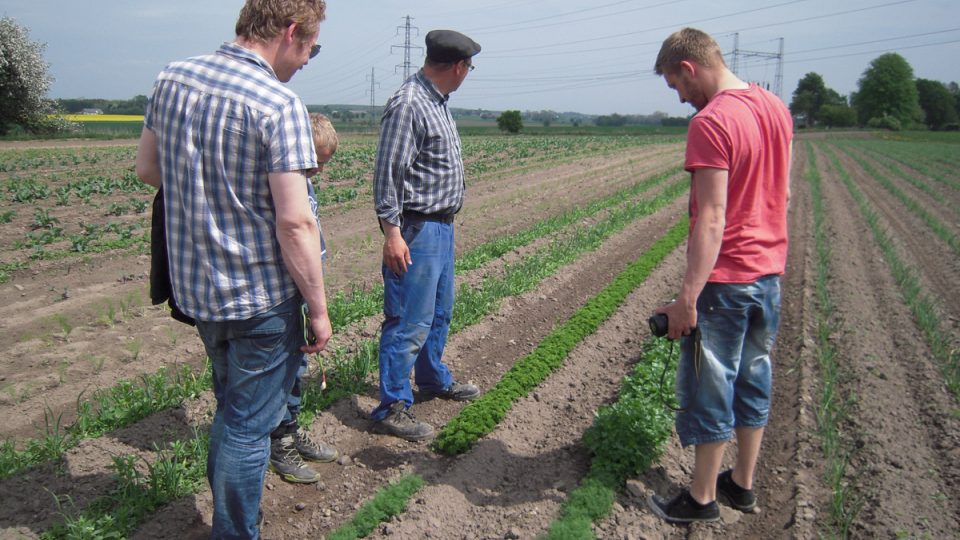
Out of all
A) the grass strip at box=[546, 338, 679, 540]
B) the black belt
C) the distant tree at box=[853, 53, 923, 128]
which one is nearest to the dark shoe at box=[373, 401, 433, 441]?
the grass strip at box=[546, 338, 679, 540]

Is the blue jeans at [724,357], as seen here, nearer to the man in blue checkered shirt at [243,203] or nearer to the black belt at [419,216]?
the black belt at [419,216]

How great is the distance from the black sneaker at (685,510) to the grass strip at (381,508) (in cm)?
123

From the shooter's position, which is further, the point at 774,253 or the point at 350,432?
the point at 350,432

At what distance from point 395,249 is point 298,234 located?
1273 mm

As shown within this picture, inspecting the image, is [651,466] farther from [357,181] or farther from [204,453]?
[357,181]

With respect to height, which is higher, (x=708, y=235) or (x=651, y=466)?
(x=708, y=235)

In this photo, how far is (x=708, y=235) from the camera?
274 centimetres

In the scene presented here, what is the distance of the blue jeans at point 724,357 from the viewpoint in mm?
2908

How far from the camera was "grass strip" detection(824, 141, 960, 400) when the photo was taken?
530 cm

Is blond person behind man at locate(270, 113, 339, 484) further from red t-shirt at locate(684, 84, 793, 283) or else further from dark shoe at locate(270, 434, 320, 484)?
red t-shirt at locate(684, 84, 793, 283)

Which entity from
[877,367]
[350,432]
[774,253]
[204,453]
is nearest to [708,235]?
[774,253]

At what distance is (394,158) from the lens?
3533 mm

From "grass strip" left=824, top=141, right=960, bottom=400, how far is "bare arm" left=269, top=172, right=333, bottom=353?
193 inches

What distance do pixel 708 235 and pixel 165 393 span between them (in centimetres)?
332
